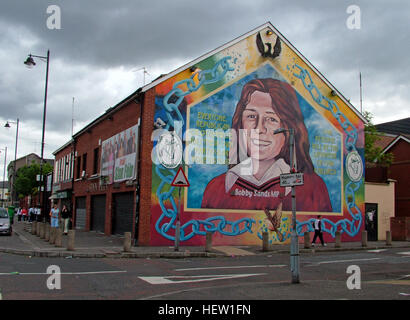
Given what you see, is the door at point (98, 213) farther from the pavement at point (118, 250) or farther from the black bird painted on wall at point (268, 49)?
the black bird painted on wall at point (268, 49)

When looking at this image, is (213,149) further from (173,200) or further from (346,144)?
(346,144)

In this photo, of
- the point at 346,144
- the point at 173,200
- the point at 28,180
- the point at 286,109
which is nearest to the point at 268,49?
the point at 286,109

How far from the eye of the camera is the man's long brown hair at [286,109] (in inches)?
852

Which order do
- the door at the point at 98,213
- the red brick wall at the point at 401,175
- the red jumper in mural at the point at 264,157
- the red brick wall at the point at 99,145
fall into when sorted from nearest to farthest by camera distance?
the red jumper in mural at the point at 264,157 → the red brick wall at the point at 99,145 → the door at the point at 98,213 → the red brick wall at the point at 401,175

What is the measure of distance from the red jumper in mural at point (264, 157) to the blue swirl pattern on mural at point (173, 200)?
0.81m

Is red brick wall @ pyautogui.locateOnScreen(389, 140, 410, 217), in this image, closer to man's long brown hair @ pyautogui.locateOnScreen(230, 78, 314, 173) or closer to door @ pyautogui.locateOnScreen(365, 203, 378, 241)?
door @ pyautogui.locateOnScreen(365, 203, 378, 241)

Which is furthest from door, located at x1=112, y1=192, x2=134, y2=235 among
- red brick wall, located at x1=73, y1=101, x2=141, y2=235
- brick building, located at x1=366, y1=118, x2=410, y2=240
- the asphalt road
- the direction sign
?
brick building, located at x1=366, y1=118, x2=410, y2=240

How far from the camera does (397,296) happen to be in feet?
26.9

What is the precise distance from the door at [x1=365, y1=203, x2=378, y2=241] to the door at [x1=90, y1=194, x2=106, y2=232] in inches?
608

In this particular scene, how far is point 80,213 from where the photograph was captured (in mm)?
29156

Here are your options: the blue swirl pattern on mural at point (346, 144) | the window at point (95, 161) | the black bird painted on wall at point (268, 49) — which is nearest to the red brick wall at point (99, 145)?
the window at point (95, 161)
